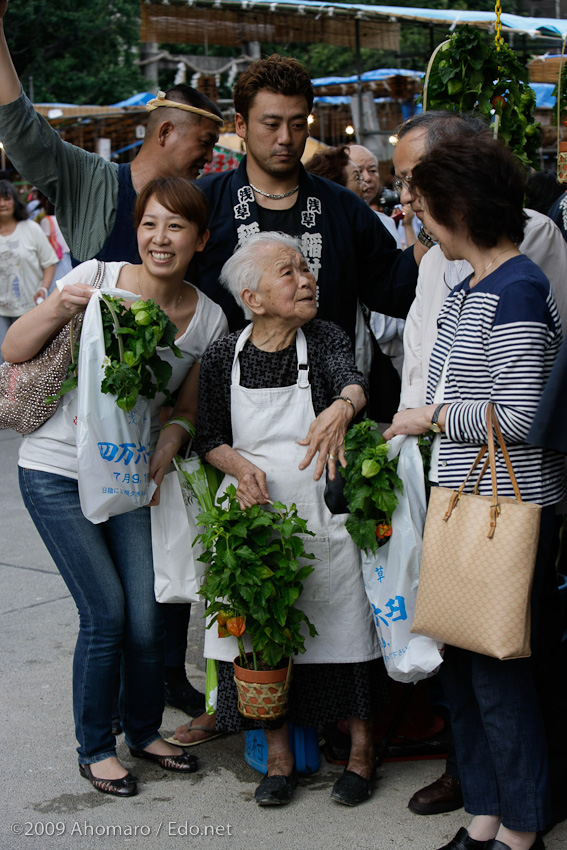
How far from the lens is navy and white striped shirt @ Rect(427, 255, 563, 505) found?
2.44m

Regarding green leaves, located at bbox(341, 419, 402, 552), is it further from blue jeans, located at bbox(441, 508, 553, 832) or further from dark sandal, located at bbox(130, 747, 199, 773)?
dark sandal, located at bbox(130, 747, 199, 773)

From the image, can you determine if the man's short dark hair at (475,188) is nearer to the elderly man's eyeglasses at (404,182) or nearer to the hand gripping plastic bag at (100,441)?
the elderly man's eyeglasses at (404,182)

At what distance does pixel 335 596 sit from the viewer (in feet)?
10.4

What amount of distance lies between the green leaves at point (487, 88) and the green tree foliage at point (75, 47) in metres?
23.8

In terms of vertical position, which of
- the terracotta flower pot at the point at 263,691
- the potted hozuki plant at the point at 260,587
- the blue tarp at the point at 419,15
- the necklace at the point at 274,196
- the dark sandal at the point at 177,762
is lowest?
the dark sandal at the point at 177,762

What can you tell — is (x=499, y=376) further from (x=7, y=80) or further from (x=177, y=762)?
(x=7, y=80)

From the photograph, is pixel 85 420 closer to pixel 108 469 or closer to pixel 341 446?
pixel 108 469

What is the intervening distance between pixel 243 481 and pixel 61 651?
6.07ft

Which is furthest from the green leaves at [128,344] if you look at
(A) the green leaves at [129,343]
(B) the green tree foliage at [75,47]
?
(B) the green tree foliage at [75,47]

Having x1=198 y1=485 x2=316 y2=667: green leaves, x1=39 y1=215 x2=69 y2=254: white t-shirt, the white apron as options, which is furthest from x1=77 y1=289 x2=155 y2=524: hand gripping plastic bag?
x1=39 y1=215 x2=69 y2=254: white t-shirt

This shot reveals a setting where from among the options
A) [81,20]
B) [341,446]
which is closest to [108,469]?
[341,446]

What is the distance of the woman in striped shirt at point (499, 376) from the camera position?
2.45m

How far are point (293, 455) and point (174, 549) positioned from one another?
52 centimetres

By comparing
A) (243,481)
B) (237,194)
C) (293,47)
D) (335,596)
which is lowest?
(335,596)
